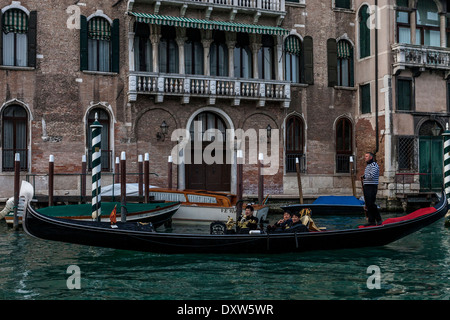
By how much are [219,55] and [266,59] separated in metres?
1.45

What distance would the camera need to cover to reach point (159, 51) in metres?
16.6

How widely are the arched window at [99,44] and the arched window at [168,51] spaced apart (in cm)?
143

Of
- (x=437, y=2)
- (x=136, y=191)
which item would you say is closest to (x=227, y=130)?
(x=136, y=191)

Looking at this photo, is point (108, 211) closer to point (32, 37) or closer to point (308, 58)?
point (32, 37)

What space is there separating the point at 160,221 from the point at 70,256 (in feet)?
11.0

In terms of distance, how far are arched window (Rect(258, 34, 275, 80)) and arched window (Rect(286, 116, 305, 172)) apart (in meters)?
1.50

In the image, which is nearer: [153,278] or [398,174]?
[153,278]

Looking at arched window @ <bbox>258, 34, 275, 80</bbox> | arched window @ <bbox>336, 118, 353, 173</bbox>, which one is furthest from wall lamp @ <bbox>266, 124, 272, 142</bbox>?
arched window @ <bbox>336, 118, 353, 173</bbox>

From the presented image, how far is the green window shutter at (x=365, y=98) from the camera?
18453 millimetres

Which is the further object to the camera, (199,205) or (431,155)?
(431,155)

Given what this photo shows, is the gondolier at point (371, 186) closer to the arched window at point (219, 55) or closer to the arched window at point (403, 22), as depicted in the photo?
the arched window at point (219, 55)

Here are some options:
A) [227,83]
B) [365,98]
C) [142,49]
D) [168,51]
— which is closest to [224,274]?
[227,83]

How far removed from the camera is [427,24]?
727 inches
